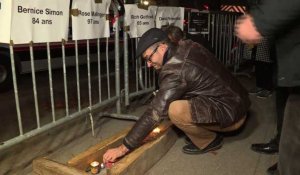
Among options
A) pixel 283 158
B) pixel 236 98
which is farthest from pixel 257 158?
pixel 283 158

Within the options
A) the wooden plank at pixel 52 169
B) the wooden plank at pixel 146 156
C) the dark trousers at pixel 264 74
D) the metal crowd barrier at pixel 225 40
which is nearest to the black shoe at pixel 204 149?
the wooden plank at pixel 146 156

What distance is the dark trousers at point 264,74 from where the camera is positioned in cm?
584

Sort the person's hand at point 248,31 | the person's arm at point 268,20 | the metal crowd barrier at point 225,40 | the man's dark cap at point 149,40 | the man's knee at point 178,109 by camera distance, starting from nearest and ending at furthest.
Result: the person's arm at point 268,20 < the person's hand at point 248,31 < the man's dark cap at point 149,40 < the man's knee at point 178,109 < the metal crowd barrier at point 225,40

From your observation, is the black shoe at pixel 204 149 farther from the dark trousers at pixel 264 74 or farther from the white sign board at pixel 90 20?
the dark trousers at pixel 264 74

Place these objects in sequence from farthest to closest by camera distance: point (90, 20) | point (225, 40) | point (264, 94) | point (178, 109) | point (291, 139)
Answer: point (225, 40) → point (264, 94) → point (90, 20) → point (178, 109) → point (291, 139)

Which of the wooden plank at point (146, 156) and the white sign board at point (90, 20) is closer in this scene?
the wooden plank at point (146, 156)

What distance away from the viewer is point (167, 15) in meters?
5.20

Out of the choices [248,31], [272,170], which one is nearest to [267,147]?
[272,170]

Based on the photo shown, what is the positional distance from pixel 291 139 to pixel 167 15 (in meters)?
3.61

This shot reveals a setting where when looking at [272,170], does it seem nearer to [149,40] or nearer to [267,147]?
[267,147]

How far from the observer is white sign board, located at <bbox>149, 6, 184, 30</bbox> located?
4939mm

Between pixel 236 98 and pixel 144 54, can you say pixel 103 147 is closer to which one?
pixel 144 54

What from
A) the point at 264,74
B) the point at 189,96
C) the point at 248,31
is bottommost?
the point at 264,74

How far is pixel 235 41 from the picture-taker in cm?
795
